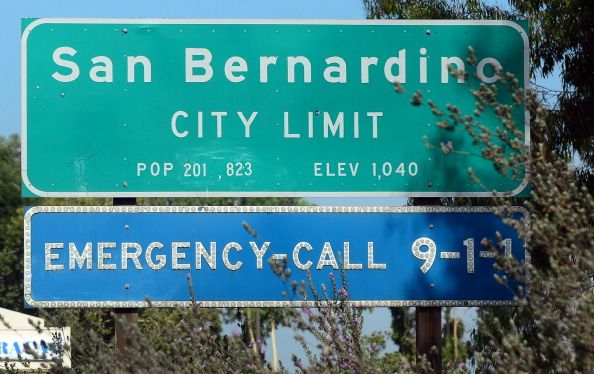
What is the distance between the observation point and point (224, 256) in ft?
22.7

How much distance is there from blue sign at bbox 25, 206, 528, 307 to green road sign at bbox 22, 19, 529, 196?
174mm

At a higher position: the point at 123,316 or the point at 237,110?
the point at 237,110

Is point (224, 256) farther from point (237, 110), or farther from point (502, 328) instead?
point (502, 328)

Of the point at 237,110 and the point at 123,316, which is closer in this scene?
the point at 123,316

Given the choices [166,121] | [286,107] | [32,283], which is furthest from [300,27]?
[32,283]

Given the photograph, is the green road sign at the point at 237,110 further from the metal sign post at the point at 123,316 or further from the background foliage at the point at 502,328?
the background foliage at the point at 502,328

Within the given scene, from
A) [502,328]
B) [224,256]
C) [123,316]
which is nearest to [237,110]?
[224,256]

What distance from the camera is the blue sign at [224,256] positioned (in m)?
6.90

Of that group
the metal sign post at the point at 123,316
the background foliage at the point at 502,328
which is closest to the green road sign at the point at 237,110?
the metal sign post at the point at 123,316

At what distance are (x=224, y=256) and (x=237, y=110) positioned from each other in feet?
2.76

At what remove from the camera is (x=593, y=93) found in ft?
51.0

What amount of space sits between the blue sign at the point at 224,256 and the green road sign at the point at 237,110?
17 centimetres

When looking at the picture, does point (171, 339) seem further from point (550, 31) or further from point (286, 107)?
point (550, 31)

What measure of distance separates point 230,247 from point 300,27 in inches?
52.7
